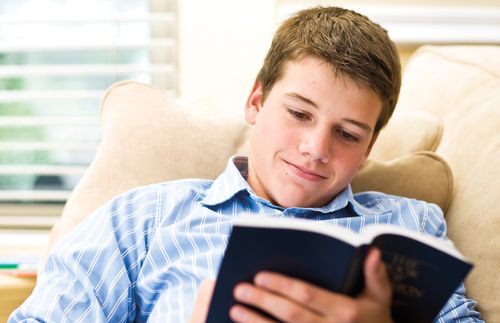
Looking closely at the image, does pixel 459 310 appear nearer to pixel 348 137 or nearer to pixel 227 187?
pixel 348 137

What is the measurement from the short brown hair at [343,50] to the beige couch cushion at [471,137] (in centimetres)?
25

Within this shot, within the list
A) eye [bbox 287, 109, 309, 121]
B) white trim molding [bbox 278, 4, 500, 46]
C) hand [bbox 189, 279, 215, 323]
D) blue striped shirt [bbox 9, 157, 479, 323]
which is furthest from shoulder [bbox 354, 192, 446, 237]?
white trim molding [bbox 278, 4, 500, 46]

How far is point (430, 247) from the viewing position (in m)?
0.66

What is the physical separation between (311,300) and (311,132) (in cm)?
43

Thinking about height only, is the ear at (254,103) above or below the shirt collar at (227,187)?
above

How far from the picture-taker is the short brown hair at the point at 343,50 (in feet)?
3.47

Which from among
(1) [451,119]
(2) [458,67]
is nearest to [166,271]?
(1) [451,119]

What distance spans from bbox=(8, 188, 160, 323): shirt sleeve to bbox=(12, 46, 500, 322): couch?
0.56ft

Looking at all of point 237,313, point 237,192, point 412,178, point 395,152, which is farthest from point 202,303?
point 395,152

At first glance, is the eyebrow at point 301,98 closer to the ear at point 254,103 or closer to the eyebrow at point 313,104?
the eyebrow at point 313,104

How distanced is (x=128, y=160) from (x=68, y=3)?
101cm

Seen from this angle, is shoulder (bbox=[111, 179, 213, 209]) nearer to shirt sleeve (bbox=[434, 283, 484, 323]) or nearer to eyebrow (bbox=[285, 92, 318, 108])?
eyebrow (bbox=[285, 92, 318, 108])

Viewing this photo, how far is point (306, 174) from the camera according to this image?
107 cm

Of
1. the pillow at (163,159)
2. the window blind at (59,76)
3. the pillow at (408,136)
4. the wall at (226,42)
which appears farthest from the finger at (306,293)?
the window blind at (59,76)
